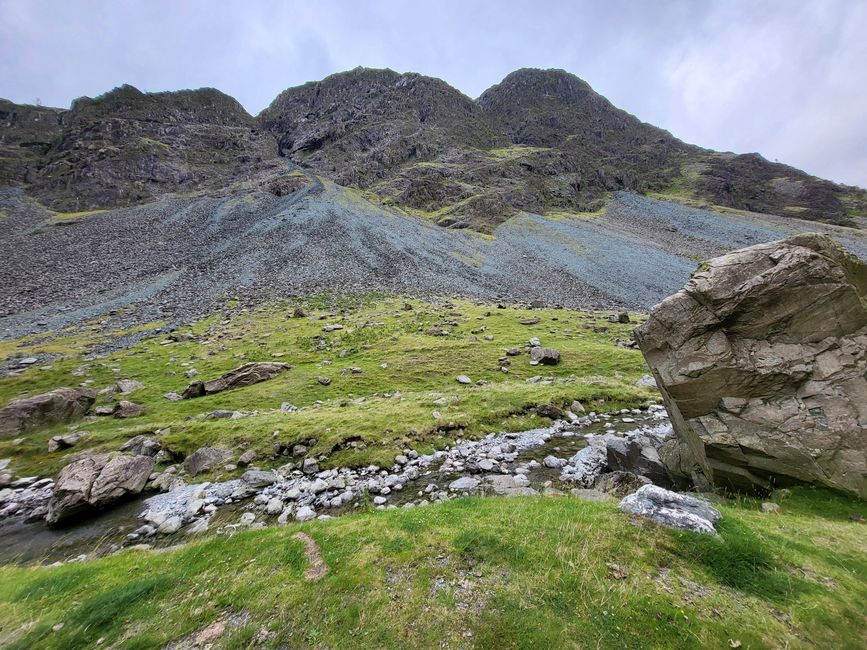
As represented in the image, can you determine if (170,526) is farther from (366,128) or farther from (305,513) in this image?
(366,128)

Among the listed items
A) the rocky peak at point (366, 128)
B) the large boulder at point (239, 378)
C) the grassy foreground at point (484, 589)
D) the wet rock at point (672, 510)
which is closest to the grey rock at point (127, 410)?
the large boulder at point (239, 378)

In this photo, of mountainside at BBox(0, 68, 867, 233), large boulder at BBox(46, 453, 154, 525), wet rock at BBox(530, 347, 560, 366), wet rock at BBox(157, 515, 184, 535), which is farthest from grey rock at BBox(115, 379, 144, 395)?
mountainside at BBox(0, 68, 867, 233)

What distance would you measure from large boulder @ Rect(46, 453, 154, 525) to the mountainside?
4016 inches

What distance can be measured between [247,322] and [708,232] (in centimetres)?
13611

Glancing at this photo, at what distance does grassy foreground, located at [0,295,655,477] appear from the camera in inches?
730

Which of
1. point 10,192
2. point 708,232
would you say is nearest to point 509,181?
point 708,232

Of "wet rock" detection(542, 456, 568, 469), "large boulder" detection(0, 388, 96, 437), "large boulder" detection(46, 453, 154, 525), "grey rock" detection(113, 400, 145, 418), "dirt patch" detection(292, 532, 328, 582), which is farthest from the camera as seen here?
"grey rock" detection(113, 400, 145, 418)

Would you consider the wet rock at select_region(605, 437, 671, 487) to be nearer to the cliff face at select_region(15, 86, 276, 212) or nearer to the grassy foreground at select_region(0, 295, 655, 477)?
the grassy foreground at select_region(0, 295, 655, 477)

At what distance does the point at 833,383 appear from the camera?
11.6m

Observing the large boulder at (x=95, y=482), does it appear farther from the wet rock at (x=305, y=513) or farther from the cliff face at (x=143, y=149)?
the cliff face at (x=143, y=149)

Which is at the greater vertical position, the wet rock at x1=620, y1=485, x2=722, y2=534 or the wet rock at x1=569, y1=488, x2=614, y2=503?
the wet rock at x1=620, y1=485, x2=722, y2=534

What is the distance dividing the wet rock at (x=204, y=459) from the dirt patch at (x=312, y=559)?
933 cm

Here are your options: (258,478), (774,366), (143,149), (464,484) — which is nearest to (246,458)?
(258,478)

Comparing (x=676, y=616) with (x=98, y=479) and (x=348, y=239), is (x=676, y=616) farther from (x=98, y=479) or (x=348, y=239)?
(x=348, y=239)
